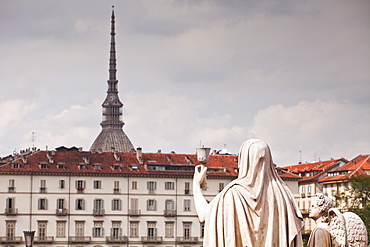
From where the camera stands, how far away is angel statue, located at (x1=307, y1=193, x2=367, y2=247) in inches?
298

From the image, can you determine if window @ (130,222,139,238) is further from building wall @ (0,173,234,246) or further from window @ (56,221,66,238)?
window @ (56,221,66,238)

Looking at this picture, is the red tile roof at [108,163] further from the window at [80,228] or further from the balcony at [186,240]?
the balcony at [186,240]

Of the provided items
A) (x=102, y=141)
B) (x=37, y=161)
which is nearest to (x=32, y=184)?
(x=37, y=161)

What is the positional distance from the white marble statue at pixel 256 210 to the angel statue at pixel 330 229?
40 centimetres

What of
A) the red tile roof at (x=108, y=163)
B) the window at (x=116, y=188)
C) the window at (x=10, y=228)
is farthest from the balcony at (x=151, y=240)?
the window at (x=10, y=228)

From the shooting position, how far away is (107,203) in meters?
104

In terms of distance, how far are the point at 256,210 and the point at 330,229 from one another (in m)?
0.61

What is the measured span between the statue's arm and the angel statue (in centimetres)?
100

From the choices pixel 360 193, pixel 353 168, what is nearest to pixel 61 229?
pixel 353 168

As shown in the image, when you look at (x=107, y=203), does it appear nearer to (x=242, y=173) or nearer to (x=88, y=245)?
(x=88, y=245)

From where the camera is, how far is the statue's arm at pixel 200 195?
8422 mm

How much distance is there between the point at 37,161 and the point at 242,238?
96886 mm

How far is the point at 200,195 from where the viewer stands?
8.70m

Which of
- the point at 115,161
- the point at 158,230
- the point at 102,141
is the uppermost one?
the point at 102,141
